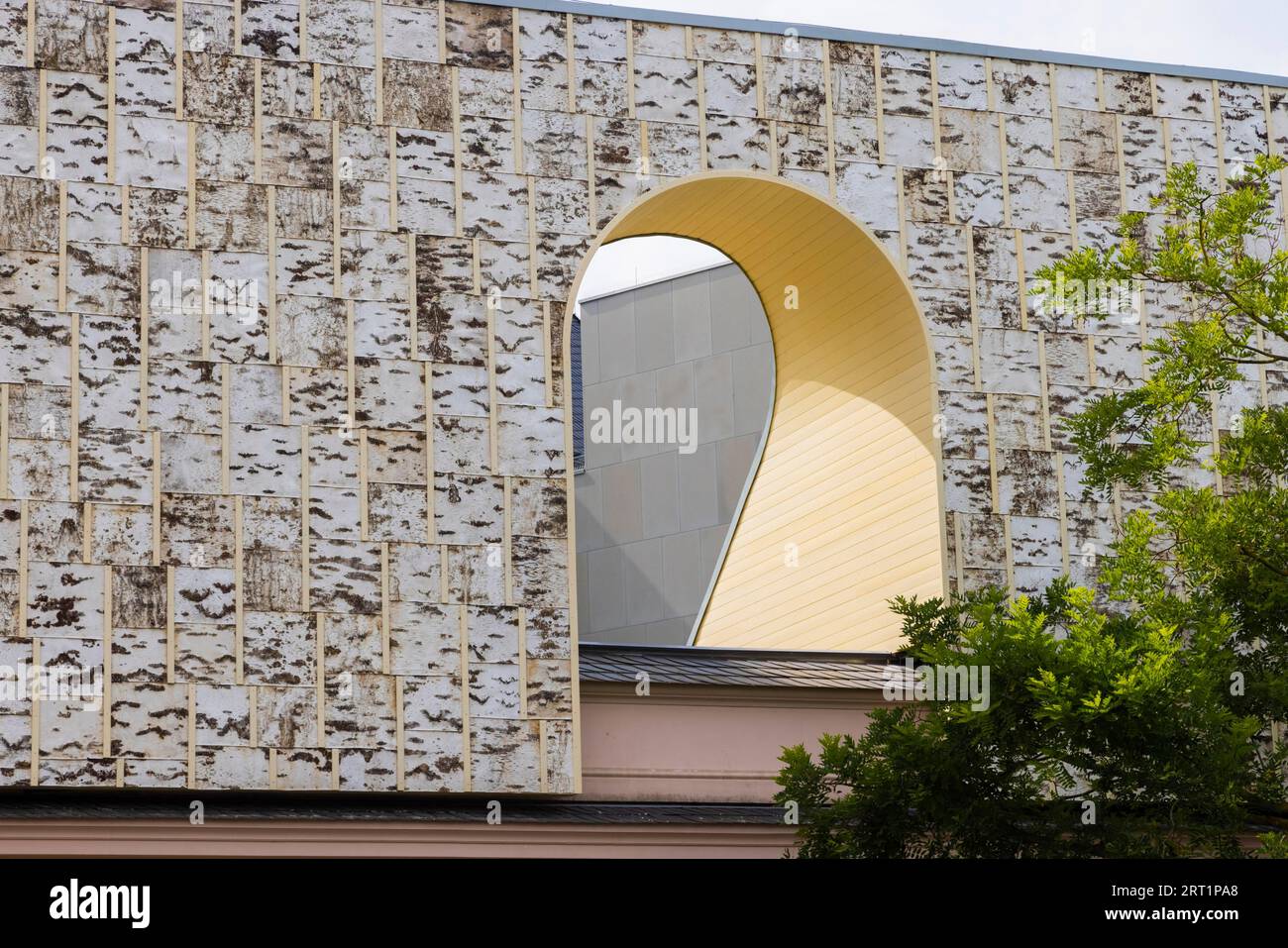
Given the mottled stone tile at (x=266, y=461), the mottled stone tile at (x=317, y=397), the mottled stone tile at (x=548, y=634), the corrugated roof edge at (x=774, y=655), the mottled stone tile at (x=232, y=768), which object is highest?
the mottled stone tile at (x=317, y=397)

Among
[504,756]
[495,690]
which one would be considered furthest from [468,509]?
[504,756]

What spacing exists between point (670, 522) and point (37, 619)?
20848mm

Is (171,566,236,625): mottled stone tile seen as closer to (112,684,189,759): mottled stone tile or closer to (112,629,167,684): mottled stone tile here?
(112,629,167,684): mottled stone tile

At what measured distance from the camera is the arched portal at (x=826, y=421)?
17.1 m

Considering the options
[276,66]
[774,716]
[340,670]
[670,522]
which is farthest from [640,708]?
[670,522]

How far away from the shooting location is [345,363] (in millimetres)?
15445

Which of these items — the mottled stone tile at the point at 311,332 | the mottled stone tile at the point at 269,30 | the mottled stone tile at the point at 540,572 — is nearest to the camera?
the mottled stone tile at the point at 311,332

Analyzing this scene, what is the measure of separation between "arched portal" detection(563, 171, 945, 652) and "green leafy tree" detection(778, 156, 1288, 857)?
Answer: 9.43 ft

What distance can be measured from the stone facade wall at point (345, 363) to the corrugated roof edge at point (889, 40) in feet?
0.33

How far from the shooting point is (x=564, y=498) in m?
15.8

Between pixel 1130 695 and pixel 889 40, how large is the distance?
301 inches

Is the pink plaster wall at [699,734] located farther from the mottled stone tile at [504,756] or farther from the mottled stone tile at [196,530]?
the mottled stone tile at [196,530]

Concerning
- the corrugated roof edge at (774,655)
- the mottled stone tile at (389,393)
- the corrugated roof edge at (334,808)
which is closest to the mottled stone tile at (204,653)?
the corrugated roof edge at (334,808)

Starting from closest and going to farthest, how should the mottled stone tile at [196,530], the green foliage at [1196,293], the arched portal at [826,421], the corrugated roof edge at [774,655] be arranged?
the green foliage at [1196,293]
the mottled stone tile at [196,530]
the arched portal at [826,421]
the corrugated roof edge at [774,655]
